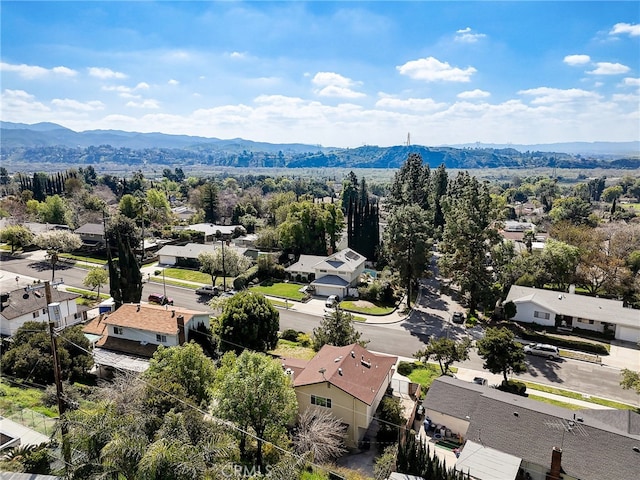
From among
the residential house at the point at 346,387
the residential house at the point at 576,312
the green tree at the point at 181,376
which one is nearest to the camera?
the green tree at the point at 181,376

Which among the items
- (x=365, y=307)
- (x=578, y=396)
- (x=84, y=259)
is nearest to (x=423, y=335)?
(x=365, y=307)

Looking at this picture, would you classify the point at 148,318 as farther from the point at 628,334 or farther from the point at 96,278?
the point at 628,334

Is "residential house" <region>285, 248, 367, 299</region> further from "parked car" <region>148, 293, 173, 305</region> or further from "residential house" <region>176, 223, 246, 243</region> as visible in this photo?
"residential house" <region>176, 223, 246, 243</region>

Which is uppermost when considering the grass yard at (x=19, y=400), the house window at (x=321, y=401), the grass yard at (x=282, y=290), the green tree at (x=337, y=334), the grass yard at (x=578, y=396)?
the green tree at (x=337, y=334)

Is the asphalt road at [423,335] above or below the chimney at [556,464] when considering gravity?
below

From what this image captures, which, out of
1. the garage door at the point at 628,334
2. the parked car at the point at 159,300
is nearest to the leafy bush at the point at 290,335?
the parked car at the point at 159,300

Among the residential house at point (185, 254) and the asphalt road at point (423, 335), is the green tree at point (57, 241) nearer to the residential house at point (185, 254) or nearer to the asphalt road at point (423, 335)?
the asphalt road at point (423, 335)
